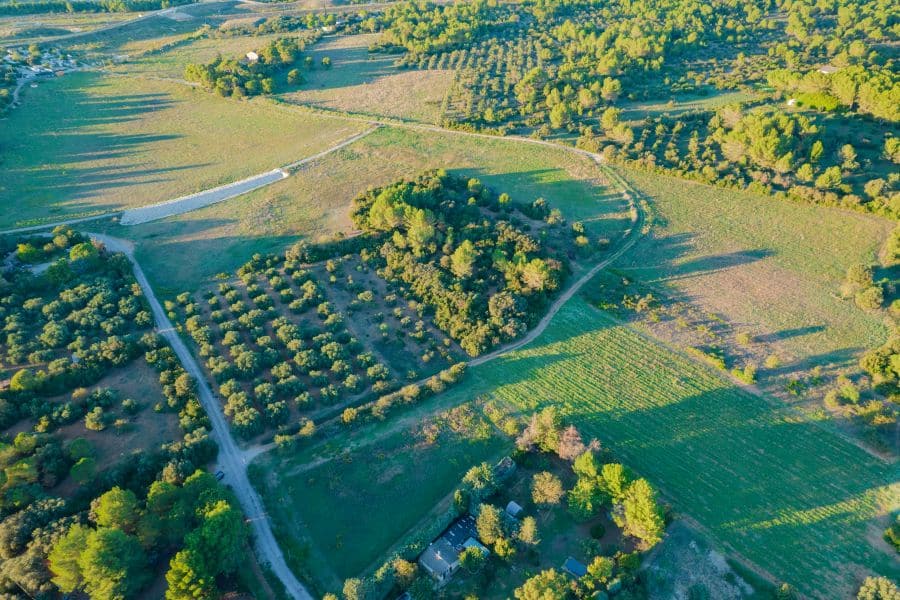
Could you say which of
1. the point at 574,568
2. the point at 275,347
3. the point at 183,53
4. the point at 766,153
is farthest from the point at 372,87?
the point at 574,568

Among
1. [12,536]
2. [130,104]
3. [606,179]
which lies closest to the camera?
[12,536]

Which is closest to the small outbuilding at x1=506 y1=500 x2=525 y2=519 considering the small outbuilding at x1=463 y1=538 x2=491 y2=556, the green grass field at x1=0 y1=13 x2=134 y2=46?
the small outbuilding at x1=463 y1=538 x2=491 y2=556

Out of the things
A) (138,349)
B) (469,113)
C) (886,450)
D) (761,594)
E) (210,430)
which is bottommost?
(761,594)

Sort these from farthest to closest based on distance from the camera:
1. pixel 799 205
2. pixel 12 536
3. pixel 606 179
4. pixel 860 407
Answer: pixel 606 179
pixel 799 205
pixel 860 407
pixel 12 536

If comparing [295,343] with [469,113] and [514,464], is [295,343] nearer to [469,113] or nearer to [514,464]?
[514,464]

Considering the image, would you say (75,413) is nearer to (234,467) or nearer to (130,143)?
(234,467)

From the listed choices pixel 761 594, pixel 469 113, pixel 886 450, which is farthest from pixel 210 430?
pixel 469 113

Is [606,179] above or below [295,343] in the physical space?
above
